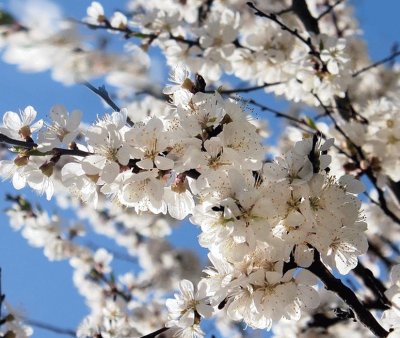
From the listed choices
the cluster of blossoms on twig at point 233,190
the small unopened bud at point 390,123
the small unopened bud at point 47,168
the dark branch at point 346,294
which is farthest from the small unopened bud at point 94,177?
the small unopened bud at point 390,123

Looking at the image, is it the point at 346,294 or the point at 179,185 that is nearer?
the point at 346,294

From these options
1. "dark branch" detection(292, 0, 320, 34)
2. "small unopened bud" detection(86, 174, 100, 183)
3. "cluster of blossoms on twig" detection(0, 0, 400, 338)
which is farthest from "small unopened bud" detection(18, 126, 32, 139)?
"dark branch" detection(292, 0, 320, 34)

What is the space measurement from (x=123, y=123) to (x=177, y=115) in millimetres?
178

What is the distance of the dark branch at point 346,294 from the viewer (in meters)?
1.53

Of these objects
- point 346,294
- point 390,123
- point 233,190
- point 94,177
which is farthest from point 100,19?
point 346,294

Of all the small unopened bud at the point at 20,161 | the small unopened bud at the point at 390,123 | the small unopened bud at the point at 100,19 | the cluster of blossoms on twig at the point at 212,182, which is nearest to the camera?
the cluster of blossoms on twig at the point at 212,182

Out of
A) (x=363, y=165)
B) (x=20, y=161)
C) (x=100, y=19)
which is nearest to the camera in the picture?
(x=20, y=161)

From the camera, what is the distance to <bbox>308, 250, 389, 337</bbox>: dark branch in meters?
1.53

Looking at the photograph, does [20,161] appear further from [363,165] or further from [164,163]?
[363,165]

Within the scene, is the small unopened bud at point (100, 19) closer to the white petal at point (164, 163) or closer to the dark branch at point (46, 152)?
the dark branch at point (46, 152)

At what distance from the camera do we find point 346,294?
153 centimetres

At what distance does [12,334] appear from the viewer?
2680 millimetres

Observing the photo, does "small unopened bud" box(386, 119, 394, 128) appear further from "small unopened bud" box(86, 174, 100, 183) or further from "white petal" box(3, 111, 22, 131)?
"white petal" box(3, 111, 22, 131)

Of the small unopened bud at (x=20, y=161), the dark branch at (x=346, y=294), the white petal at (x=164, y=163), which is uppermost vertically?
the white petal at (x=164, y=163)
